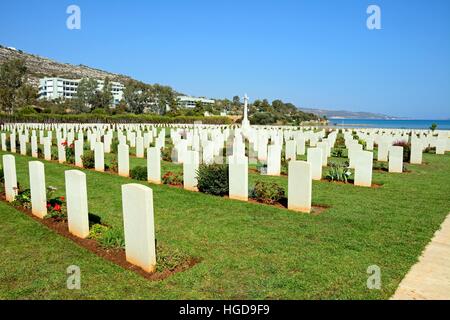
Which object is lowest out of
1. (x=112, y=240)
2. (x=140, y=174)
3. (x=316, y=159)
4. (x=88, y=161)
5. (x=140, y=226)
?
(x=112, y=240)

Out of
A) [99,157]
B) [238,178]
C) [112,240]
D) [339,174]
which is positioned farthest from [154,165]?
[339,174]

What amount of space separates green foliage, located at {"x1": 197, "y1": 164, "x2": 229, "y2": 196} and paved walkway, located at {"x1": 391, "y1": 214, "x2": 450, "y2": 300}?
5.28 m

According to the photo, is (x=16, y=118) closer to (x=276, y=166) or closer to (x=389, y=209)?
(x=276, y=166)

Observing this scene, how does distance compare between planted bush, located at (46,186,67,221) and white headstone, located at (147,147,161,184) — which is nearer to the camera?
planted bush, located at (46,186,67,221)

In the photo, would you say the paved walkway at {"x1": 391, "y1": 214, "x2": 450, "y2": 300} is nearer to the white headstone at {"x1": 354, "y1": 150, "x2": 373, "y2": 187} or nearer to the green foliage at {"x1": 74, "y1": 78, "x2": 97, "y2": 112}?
the white headstone at {"x1": 354, "y1": 150, "x2": 373, "y2": 187}

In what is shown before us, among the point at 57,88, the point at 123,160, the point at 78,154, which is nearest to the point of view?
the point at 123,160

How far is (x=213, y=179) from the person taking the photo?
9.99 meters

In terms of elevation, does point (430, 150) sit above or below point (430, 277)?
above

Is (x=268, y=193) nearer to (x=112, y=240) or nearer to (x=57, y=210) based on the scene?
(x=112, y=240)

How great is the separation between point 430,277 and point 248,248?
2.65 m

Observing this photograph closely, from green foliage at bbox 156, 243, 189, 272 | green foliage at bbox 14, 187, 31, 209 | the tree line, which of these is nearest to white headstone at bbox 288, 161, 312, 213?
green foliage at bbox 156, 243, 189, 272

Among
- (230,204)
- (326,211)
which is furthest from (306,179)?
(230,204)

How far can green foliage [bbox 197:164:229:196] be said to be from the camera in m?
9.82
